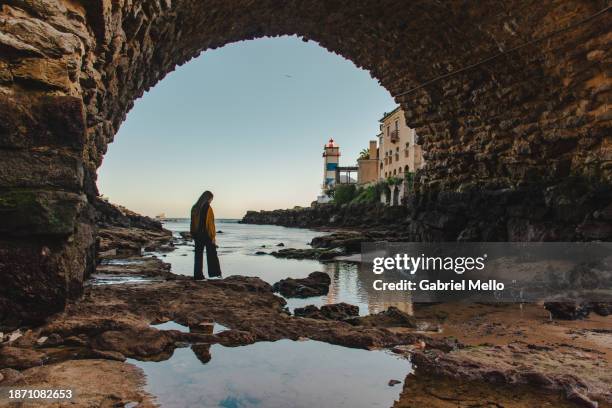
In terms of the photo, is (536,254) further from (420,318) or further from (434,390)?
(434,390)

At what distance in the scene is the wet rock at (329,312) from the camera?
178 inches

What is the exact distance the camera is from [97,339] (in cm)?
307

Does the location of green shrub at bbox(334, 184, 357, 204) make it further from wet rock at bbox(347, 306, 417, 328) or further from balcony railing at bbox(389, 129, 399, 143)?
wet rock at bbox(347, 306, 417, 328)

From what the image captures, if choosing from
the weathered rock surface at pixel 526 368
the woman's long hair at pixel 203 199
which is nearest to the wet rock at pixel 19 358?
the weathered rock surface at pixel 526 368

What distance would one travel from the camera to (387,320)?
437 centimetres

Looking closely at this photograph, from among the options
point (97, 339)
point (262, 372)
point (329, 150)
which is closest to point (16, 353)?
point (97, 339)

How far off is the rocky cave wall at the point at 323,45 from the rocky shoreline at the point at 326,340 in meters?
0.57

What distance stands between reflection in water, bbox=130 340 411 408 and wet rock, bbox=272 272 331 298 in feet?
8.45

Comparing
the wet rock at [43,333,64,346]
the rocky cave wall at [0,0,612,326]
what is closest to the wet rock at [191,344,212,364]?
the wet rock at [43,333,64,346]

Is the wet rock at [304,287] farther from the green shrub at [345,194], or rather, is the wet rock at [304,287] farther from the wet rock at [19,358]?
the green shrub at [345,194]

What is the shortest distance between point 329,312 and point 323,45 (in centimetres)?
808
